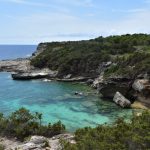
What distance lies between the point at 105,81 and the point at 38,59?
44.7 meters

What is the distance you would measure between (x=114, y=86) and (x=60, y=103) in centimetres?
1020

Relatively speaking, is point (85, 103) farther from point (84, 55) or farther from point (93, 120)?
point (84, 55)

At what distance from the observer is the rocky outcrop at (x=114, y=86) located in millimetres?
67625

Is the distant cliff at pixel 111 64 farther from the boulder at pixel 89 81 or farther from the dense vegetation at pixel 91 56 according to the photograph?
the boulder at pixel 89 81

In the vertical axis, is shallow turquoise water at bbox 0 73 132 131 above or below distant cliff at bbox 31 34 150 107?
below

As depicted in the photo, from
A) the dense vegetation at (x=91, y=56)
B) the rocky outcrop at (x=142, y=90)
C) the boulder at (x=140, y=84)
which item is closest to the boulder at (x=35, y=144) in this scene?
the rocky outcrop at (x=142, y=90)

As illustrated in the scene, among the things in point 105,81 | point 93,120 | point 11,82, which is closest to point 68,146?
point 93,120

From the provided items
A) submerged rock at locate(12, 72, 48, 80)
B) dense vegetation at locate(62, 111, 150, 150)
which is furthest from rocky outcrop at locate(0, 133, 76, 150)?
submerged rock at locate(12, 72, 48, 80)

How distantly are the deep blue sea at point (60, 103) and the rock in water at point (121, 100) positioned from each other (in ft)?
3.12

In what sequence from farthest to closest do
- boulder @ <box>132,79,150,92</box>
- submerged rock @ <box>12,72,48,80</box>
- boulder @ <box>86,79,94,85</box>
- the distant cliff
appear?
submerged rock @ <box>12,72,48,80</box> → boulder @ <box>86,79,94,85</box> → the distant cliff → boulder @ <box>132,79,150,92</box>

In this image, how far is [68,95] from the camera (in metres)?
75.1

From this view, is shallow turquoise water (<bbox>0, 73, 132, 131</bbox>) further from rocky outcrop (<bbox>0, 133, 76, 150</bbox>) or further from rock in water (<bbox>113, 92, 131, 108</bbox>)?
rocky outcrop (<bbox>0, 133, 76, 150</bbox>)

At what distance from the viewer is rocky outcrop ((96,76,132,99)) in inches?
2662

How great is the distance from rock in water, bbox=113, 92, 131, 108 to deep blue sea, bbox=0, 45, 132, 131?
3.12 ft
